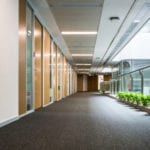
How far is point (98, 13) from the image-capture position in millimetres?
6738

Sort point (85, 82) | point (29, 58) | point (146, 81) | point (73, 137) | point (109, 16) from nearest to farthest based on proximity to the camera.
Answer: point (73, 137), point (29, 58), point (109, 16), point (146, 81), point (85, 82)

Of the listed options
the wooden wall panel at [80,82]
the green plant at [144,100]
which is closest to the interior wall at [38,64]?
the green plant at [144,100]

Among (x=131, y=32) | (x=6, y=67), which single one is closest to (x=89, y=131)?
(x=6, y=67)

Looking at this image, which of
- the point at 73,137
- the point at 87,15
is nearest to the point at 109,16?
the point at 87,15

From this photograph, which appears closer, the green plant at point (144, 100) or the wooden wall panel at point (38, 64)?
the green plant at point (144, 100)

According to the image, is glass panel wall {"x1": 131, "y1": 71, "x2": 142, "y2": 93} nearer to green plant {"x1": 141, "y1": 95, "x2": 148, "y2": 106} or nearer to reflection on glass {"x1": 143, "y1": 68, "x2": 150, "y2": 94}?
reflection on glass {"x1": 143, "y1": 68, "x2": 150, "y2": 94}

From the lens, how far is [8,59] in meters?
4.50

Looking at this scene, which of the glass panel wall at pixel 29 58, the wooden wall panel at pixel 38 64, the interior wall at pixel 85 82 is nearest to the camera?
the glass panel wall at pixel 29 58

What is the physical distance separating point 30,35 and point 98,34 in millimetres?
3506

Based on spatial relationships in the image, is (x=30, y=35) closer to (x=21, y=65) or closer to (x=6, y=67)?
(x=21, y=65)

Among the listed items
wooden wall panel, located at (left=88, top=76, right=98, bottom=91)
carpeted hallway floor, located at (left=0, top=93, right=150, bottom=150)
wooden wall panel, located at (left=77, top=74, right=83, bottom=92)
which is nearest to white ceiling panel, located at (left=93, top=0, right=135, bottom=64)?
carpeted hallway floor, located at (left=0, top=93, right=150, bottom=150)

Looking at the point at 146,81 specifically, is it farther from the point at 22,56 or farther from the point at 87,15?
the point at 22,56

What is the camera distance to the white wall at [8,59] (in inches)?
166

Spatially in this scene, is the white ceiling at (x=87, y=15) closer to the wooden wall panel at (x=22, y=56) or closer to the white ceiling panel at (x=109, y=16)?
the white ceiling panel at (x=109, y=16)
